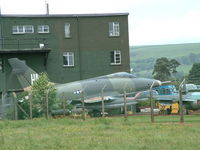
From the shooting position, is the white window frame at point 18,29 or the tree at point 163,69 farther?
the tree at point 163,69

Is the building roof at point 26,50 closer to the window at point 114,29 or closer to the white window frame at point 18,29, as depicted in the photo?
the white window frame at point 18,29

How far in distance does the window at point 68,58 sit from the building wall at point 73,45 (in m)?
0.36

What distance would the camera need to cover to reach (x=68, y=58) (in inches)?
2069

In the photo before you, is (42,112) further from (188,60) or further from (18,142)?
(188,60)

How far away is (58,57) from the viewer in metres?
51.9

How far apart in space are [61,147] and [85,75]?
1584 inches

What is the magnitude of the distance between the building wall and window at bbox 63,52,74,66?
0.36 meters

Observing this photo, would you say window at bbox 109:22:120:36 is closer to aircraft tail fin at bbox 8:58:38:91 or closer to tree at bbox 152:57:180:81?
aircraft tail fin at bbox 8:58:38:91

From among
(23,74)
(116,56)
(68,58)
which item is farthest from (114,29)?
(23,74)

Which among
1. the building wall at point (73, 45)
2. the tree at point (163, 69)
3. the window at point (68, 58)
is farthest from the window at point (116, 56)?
the tree at point (163, 69)

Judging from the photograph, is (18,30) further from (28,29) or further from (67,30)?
(67,30)

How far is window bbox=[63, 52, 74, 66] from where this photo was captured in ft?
Answer: 172

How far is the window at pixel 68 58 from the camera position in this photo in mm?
52375

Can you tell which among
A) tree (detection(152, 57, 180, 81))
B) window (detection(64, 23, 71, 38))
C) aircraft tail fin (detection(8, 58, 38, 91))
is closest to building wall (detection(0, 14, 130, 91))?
window (detection(64, 23, 71, 38))
